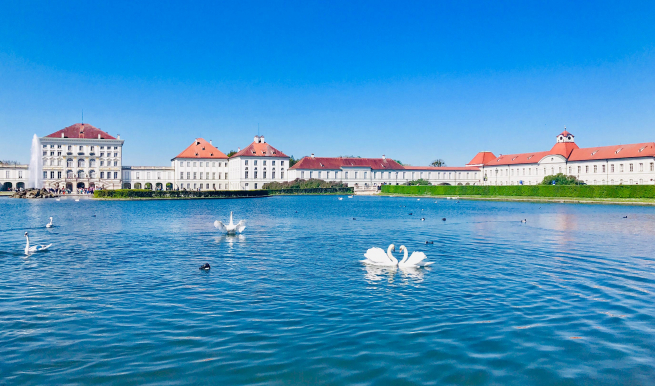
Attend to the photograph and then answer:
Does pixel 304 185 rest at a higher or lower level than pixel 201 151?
lower

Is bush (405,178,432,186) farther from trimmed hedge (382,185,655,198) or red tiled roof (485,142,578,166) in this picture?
trimmed hedge (382,185,655,198)

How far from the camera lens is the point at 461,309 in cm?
1053

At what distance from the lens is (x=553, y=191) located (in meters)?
75.6

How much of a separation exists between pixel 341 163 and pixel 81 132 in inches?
2784

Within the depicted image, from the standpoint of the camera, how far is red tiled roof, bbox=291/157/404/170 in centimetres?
14038

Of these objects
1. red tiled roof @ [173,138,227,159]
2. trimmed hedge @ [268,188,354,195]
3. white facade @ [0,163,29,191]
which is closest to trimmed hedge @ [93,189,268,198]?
trimmed hedge @ [268,188,354,195]

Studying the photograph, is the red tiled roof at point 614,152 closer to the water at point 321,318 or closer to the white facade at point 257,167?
the white facade at point 257,167

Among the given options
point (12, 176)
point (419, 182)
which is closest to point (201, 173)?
point (12, 176)

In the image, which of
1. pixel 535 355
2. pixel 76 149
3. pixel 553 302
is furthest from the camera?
pixel 76 149

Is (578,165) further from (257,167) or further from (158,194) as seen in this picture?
(158,194)

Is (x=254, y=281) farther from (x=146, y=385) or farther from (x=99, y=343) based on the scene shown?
(x=146, y=385)

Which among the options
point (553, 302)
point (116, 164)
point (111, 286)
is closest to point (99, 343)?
point (111, 286)

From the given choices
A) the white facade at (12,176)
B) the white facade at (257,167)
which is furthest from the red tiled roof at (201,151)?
the white facade at (12,176)

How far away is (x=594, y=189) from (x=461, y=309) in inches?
2770
